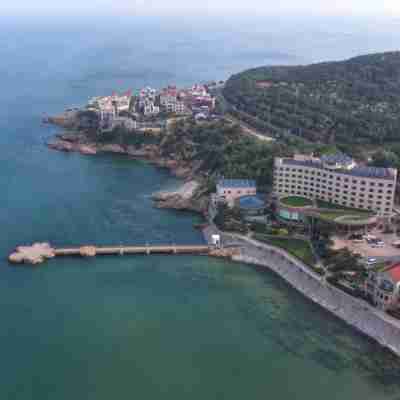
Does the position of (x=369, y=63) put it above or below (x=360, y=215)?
above

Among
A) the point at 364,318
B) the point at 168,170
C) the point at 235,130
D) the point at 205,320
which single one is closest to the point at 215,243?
the point at 205,320

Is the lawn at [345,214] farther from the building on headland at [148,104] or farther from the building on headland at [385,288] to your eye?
the building on headland at [148,104]

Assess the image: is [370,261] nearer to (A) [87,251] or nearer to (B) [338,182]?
(B) [338,182]

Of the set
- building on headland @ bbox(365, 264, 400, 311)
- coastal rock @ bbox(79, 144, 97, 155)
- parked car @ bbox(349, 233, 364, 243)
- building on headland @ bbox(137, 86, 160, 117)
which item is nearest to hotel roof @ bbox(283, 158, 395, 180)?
parked car @ bbox(349, 233, 364, 243)

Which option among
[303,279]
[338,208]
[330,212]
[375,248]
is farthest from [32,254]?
[375,248]

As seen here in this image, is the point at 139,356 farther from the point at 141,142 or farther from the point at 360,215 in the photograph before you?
the point at 141,142

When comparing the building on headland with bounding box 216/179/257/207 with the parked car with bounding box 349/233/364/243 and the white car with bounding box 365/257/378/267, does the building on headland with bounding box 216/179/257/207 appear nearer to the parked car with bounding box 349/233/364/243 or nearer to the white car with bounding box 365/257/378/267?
the parked car with bounding box 349/233/364/243
